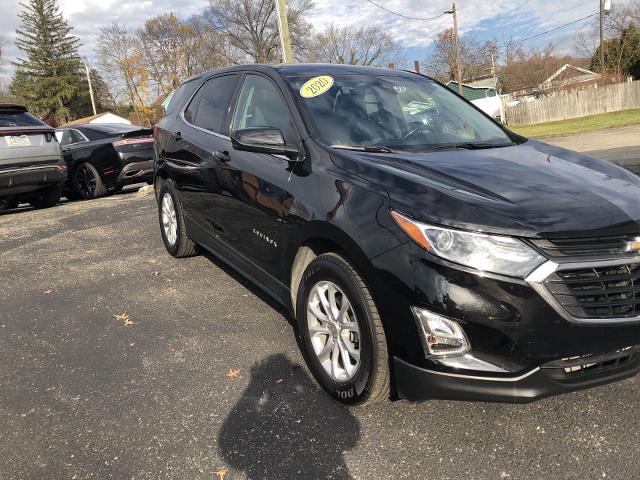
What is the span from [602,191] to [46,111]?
68202 millimetres

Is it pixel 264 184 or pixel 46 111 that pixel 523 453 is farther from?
pixel 46 111

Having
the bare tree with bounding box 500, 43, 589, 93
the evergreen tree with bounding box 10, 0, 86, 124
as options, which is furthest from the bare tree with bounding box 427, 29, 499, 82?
the evergreen tree with bounding box 10, 0, 86, 124

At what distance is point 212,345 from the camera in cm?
354

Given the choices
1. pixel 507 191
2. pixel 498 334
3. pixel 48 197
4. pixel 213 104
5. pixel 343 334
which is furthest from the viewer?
pixel 48 197

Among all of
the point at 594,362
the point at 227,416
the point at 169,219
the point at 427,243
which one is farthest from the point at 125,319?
the point at 594,362

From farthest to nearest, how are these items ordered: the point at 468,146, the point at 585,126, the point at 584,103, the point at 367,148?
1. the point at 584,103
2. the point at 585,126
3. the point at 468,146
4. the point at 367,148

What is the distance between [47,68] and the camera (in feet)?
200

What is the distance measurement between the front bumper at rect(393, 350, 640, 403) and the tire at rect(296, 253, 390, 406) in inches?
7.0

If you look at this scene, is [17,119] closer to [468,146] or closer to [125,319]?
[125,319]

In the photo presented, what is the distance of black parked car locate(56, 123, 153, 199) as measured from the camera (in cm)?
991

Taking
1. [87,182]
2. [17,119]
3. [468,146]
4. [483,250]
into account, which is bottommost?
[87,182]

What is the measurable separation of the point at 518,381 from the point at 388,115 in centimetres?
192

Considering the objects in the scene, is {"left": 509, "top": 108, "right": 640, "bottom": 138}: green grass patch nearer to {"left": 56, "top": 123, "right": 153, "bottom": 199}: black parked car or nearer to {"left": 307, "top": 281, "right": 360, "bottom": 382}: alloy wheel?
{"left": 56, "top": 123, "right": 153, "bottom": 199}: black parked car

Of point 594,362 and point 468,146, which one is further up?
point 468,146
